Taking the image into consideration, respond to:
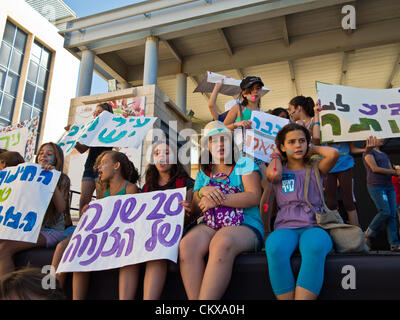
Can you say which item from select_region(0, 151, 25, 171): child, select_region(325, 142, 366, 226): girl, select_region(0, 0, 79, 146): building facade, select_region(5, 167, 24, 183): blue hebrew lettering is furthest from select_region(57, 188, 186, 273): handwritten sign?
select_region(0, 0, 79, 146): building facade

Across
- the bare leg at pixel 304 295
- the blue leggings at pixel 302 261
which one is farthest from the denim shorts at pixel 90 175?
the bare leg at pixel 304 295

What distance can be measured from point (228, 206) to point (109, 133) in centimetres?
156

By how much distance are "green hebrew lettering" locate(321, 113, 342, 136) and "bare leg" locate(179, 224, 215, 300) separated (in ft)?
5.17

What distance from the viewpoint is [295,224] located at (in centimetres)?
183

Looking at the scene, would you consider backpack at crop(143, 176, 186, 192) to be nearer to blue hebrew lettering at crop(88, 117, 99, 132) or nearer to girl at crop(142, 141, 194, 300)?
girl at crop(142, 141, 194, 300)

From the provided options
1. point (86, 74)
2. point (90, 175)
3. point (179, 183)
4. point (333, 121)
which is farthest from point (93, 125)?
point (86, 74)

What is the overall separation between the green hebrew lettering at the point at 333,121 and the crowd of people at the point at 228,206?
8 cm

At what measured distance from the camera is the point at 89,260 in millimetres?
1872

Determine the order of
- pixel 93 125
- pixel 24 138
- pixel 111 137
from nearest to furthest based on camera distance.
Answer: pixel 111 137, pixel 93 125, pixel 24 138

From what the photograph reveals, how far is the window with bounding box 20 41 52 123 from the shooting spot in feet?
56.5

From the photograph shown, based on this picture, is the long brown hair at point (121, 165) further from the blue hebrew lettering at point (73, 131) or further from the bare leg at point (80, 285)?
the bare leg at point (80, 285)

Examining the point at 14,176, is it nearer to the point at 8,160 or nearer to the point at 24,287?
the point at 8,160

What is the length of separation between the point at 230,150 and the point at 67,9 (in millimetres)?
23536

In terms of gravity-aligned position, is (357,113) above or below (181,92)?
below
